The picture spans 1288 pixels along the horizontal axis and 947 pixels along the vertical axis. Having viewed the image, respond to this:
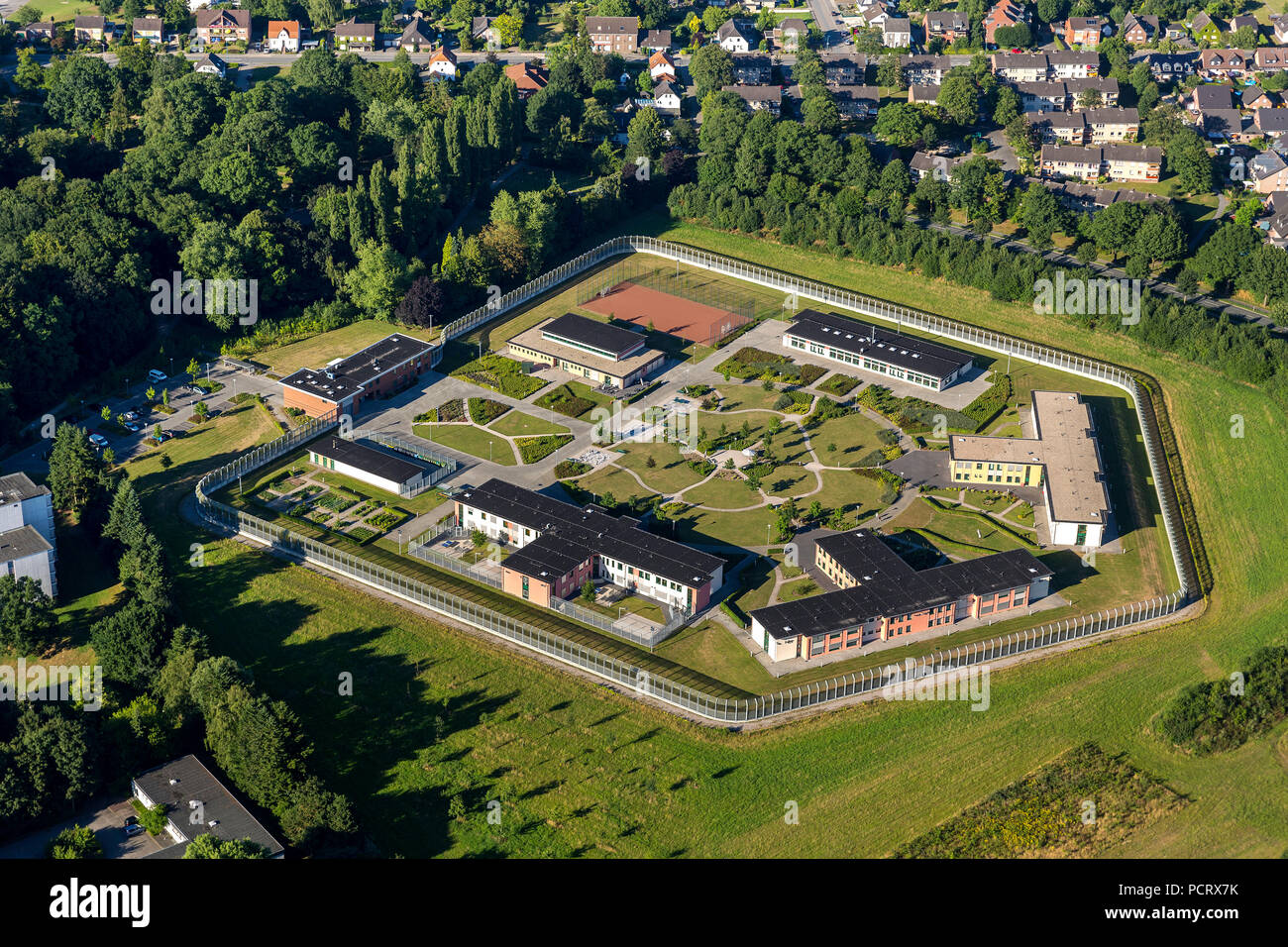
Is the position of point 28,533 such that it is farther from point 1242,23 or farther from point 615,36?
point 1242,23

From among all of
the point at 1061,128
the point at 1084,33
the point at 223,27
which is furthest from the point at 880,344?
the point at 223,27

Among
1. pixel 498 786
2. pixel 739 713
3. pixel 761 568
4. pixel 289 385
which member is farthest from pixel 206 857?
pixel 289 385

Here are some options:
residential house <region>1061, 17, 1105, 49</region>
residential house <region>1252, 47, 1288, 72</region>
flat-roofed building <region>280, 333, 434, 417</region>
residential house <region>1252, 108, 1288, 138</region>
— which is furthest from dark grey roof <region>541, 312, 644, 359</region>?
residential house <region>1252, 47, 1288, 72</region>

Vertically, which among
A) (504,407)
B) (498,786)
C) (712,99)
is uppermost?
(712,99)

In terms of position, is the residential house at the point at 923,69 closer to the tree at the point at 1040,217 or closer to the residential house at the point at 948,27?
the residential house at the point at 948,27

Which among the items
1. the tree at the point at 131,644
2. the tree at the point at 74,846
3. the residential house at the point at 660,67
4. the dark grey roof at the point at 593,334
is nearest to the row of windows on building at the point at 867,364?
the dark grey roof at the point at 593,334

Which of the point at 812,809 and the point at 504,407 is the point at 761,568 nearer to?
the point at 812,809
